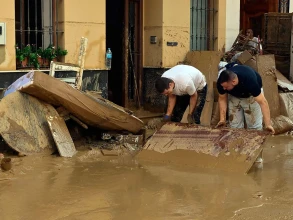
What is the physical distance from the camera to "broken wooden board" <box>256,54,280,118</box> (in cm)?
1052

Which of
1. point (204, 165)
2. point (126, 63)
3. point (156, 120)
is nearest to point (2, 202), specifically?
point (204, 165)

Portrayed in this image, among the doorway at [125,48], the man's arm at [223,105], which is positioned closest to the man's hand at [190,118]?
the man's arm at [223,105]

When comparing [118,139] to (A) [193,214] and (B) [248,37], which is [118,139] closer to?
(A) [193,214]

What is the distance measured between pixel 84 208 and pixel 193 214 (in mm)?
1049

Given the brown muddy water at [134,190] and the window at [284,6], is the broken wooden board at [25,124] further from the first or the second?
the window at [284,6]

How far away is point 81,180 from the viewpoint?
6355mm

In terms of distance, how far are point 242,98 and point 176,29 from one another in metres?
4.28

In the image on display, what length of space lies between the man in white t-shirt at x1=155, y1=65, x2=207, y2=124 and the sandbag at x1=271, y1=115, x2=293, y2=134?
2471mm

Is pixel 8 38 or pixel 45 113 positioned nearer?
pixel 45 113

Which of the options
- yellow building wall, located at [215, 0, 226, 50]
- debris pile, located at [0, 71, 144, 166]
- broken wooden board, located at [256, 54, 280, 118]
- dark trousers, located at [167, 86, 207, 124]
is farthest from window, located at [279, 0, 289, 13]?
debris pile, located at [0, 71, 144, 166]

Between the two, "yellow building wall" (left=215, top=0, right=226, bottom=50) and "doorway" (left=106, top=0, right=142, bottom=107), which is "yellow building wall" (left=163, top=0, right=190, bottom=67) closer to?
"doorway" (left=106, top=0, right=142, bottom=107)

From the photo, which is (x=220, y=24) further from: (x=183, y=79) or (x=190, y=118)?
(x=183, y=79)

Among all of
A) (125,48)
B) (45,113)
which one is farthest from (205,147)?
(125,48)

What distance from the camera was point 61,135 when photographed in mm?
7559
